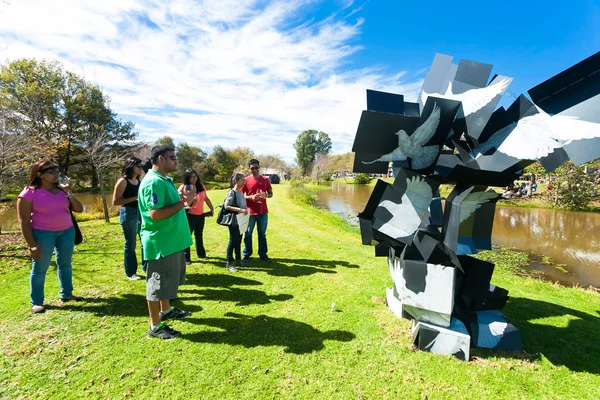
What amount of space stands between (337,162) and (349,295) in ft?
218

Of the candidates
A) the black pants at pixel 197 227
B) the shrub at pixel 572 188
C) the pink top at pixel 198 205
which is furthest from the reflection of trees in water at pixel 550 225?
the pink top at pixel 198 205

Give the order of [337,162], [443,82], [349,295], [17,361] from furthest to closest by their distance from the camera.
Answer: [337,162] < [349,295] < [443,82] < [17,361]

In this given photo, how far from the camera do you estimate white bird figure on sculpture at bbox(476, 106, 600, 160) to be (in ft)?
7.44

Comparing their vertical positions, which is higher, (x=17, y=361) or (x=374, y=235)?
(x=374, y=235)

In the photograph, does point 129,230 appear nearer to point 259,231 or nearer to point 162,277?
point 162,277

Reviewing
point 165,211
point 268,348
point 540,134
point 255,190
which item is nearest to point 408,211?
point 540,134

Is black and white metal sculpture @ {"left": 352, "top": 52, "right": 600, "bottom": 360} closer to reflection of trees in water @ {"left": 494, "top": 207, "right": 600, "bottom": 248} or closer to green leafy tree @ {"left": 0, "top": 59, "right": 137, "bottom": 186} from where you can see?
reflection of trees in water @ {"left": 494, "top": 207, "right": 600, "bottom": 248}

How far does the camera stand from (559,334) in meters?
3.12

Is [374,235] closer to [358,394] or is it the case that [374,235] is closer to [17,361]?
[358,394]

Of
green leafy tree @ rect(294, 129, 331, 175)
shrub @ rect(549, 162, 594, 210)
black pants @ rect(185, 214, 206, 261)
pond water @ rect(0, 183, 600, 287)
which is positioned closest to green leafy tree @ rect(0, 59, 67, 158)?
pond water @ rect(0, 183, 600, 287)

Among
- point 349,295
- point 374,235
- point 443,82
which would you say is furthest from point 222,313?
point 443,82

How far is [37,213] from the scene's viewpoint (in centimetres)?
310

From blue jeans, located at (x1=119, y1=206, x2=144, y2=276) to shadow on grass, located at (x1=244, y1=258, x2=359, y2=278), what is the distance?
192 centimetres

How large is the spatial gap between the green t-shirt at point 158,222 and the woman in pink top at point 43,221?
1511mm
